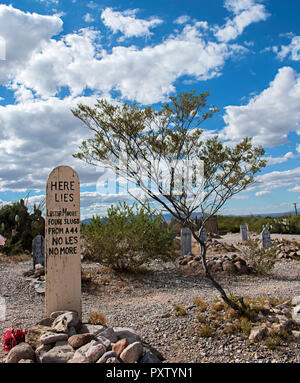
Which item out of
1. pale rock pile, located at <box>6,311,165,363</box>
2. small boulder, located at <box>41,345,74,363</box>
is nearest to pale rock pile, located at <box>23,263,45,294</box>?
pale rock pile, located at <box>6,311,165,363</box>

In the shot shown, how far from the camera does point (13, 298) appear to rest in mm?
6801

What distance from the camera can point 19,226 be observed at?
1334 cm

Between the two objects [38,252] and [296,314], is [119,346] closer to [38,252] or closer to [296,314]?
[296,314]

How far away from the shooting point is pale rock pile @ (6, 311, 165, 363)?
312 centimetres

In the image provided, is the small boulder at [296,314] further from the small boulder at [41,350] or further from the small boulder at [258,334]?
the small boulder at [41,350]

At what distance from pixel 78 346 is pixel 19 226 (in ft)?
36.1

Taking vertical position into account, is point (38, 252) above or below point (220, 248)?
above

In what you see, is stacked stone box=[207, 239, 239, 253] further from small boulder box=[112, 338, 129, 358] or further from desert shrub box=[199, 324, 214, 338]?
small boulder box=[112, 338, 129, 358]

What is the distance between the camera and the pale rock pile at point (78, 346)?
10.2 ft

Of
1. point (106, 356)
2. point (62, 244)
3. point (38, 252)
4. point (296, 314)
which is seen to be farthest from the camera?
point (38, 252)

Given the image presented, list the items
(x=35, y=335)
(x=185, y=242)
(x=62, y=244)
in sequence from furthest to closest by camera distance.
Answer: (x=185, y=242), (x=62, y=244), (x=35, y=335)

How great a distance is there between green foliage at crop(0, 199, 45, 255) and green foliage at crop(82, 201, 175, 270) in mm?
5204

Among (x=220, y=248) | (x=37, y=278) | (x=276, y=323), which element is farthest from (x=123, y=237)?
(x=220, y=248)
